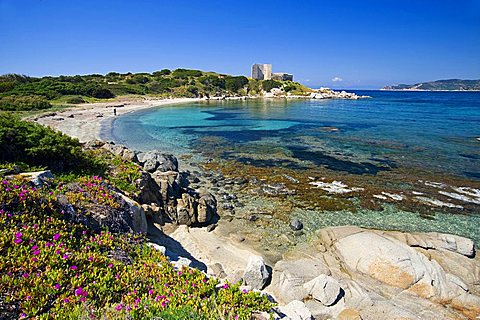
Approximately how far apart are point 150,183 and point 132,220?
4.62 m

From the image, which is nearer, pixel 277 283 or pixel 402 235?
pixel 277 283

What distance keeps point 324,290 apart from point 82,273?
6124 mm

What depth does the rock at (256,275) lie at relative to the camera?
8.44 metres

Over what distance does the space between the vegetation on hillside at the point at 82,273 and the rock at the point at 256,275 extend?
8.60 feet

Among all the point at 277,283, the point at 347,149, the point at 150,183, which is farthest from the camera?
the point at 347,149

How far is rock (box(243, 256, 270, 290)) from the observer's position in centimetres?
844

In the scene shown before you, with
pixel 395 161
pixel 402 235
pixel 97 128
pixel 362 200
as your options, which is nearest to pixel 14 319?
pixel 402 235

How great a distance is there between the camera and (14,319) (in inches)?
162

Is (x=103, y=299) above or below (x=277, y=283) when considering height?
above

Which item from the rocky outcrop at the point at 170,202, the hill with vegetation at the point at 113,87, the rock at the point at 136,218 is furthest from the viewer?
the hill with vegetation at the point at 113,87

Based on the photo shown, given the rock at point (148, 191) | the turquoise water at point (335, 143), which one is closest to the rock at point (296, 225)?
the rock at point (148, 191)

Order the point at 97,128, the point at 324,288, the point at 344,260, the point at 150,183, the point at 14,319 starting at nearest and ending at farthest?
1. the point at 14,319
2. the point at 324,288
3. the point at 344,260
4. the point at 150,183
5. the point at 97,128

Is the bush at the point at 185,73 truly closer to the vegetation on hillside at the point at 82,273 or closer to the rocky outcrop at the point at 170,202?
the rocky outcrop at the point at 170,202

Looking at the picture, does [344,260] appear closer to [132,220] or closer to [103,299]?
[132,220]
